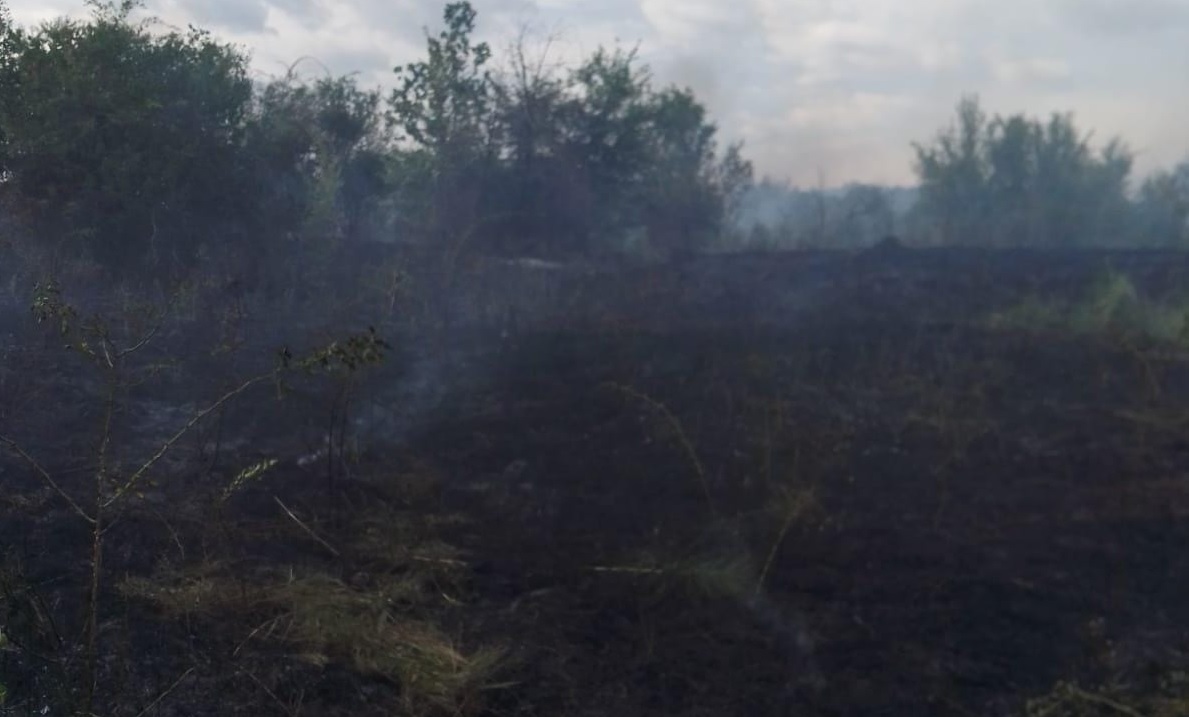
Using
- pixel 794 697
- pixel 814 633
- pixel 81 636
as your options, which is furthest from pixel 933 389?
pixel 81 636

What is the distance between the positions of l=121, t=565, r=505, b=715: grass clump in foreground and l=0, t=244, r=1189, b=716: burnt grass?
3cm

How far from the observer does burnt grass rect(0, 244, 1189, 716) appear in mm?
4848

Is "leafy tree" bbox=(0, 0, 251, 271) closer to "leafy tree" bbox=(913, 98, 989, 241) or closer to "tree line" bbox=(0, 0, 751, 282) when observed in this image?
"tree line" bbox=(0, 0, 751, 282)

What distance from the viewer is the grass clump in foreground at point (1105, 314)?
1255cm

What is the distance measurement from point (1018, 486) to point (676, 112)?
11.4 metres

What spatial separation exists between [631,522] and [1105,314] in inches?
319

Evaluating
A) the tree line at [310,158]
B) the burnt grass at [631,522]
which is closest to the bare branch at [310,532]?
the burnt grass at [631,522]

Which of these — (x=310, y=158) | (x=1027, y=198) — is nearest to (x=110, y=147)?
(x=310, y=158)

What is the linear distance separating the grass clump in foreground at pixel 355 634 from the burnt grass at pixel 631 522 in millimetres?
31

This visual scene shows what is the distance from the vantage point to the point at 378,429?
8.05 m

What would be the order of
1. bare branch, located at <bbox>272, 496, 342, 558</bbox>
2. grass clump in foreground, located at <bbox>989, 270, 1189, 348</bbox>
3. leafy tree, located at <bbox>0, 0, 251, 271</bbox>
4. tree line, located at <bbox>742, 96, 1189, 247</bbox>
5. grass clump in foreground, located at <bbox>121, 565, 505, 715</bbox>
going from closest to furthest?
grass clump in foreground, located at <bbox>121, 565, 505, 715</bbox> < bare branch, located at <bbox>272, 496, 342, 558</bbox> < leafy tree, located at <bbox>0, 0, 251, 271</bbox> < grass clump in foreground, located at <bbox>989, 270, 1189, 348</bbox> < tree line, located at <bbox>742, 96, 1189, 247</bbox>

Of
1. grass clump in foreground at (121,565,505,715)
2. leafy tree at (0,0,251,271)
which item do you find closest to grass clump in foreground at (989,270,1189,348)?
leafy tree at (0,0,251,271)

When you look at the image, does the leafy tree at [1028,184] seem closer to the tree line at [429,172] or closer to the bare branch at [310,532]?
the tree line at [429,172]

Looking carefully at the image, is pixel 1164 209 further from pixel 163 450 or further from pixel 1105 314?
pixel 163 450
